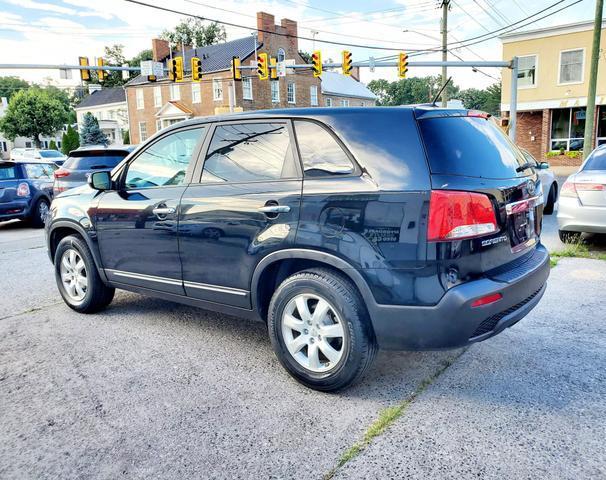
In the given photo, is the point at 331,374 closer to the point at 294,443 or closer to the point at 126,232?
the point at 294,443

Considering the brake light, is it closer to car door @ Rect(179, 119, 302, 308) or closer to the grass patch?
the grass patch

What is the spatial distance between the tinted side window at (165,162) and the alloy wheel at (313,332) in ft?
4.80

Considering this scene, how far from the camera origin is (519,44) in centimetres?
2956

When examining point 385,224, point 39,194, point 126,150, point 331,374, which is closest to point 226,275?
point 331,374

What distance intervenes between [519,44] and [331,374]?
31515 millimetres

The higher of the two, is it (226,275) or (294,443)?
(226,275)

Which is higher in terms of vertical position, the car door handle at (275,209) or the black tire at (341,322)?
the car door handle at (275,209)

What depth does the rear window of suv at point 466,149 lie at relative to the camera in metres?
2.91

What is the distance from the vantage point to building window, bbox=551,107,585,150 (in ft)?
94.5

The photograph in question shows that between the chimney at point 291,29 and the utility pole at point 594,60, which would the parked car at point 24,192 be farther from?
the chimney at point 291,29

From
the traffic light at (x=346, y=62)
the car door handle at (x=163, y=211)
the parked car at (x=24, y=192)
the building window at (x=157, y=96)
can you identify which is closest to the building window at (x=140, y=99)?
the building window at (x=157, y=96)

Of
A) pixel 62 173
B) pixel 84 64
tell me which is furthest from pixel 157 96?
pixel 62 173

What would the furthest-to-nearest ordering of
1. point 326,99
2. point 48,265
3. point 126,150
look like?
point 326,99, point 126,150, point 48,265

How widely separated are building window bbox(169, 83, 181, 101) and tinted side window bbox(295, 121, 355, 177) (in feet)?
148
